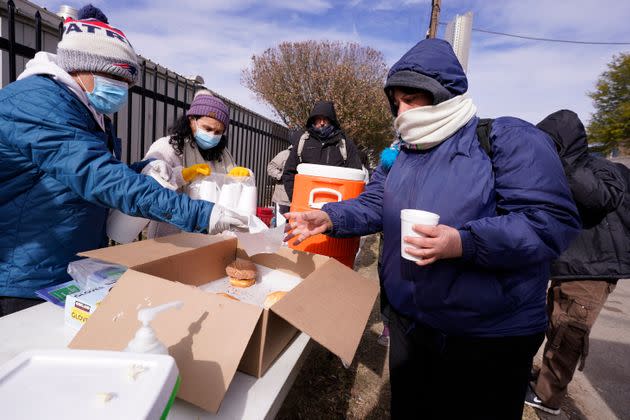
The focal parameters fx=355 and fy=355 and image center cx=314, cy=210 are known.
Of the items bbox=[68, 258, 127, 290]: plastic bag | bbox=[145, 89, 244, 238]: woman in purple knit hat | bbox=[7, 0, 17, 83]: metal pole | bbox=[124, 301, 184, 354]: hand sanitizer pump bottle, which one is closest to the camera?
bbox=[124, 301, 184, 354]: hand sanitizer pump bottle

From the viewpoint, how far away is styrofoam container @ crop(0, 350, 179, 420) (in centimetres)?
51

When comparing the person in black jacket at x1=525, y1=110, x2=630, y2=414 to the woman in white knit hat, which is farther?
the person in black jacket at x1=525, y1=110, x2=630, y2=414

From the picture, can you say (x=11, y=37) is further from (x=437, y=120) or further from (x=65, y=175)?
(x=437, y=120)

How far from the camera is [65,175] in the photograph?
1.22 m

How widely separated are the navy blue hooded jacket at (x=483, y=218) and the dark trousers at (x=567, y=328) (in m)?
1.37

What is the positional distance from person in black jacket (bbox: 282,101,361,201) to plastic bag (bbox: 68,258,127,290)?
2.93 meters

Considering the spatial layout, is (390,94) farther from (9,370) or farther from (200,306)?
(9,370)

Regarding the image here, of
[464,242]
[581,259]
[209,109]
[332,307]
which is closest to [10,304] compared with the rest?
[332,307]

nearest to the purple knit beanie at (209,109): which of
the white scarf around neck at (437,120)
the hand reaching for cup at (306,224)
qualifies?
the hand reaching for cup at (306,224)

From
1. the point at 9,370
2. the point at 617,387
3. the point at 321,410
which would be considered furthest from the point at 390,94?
the point at 617,387

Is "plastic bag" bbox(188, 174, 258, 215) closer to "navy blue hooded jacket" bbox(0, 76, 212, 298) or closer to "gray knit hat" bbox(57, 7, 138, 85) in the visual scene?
"navy blue hooded jacket" bbox(0, 76, 212, 298)

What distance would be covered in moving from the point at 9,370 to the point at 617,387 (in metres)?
4.17

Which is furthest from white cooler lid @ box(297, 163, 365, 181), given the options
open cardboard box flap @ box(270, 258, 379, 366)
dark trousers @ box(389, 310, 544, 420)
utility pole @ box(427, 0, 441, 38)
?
utility pole @ box(427, 0, 441, 38)

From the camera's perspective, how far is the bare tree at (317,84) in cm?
1095
